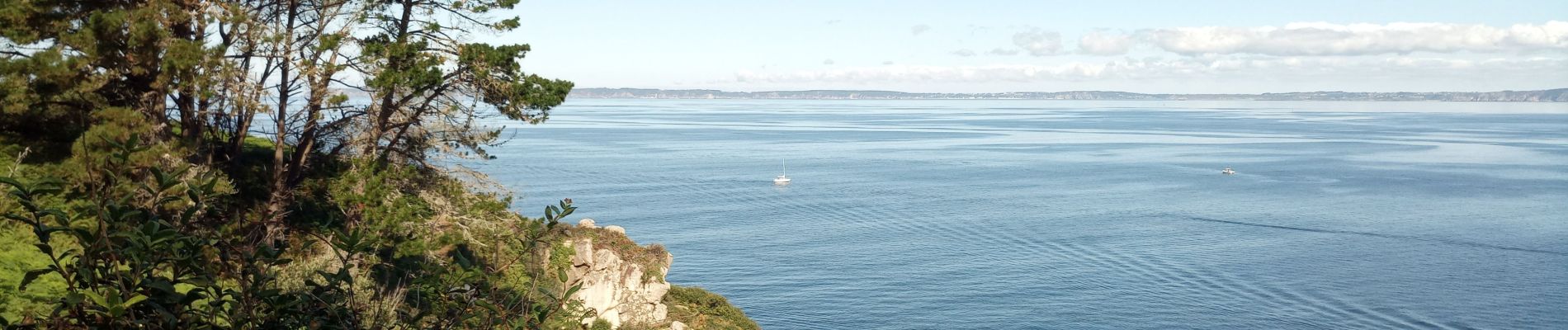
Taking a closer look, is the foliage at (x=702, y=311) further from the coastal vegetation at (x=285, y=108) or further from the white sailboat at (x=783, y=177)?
the white sailboat at (x=783, y=177)

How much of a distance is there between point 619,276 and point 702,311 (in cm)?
815

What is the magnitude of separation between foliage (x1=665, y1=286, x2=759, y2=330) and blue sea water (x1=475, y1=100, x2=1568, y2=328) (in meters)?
6.38

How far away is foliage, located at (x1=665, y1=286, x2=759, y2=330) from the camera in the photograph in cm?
4125

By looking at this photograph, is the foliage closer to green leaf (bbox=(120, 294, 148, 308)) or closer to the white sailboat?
green leaf (bbox=(120, 294, 148, 308))

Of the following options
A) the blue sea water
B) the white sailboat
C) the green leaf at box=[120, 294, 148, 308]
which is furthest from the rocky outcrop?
the white sailboat

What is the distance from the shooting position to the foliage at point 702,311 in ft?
135

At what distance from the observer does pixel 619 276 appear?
35875mm

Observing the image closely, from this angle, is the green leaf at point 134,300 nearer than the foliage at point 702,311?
Yes

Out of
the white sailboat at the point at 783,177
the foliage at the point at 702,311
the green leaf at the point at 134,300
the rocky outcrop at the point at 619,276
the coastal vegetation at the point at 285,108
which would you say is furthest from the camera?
the white sailboat at the point at 783,177

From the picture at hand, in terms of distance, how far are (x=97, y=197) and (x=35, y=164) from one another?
24.7m

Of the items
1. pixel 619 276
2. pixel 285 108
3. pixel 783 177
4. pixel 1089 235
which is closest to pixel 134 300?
pixel 285 108

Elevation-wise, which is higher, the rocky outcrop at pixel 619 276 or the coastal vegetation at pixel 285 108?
the coastal vegetation at pixel 285 108

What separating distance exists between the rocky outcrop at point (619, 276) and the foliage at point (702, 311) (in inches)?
44.6

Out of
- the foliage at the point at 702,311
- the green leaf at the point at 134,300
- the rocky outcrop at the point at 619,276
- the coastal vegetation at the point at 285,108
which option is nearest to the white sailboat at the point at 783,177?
the foliage at the point at 702,311
